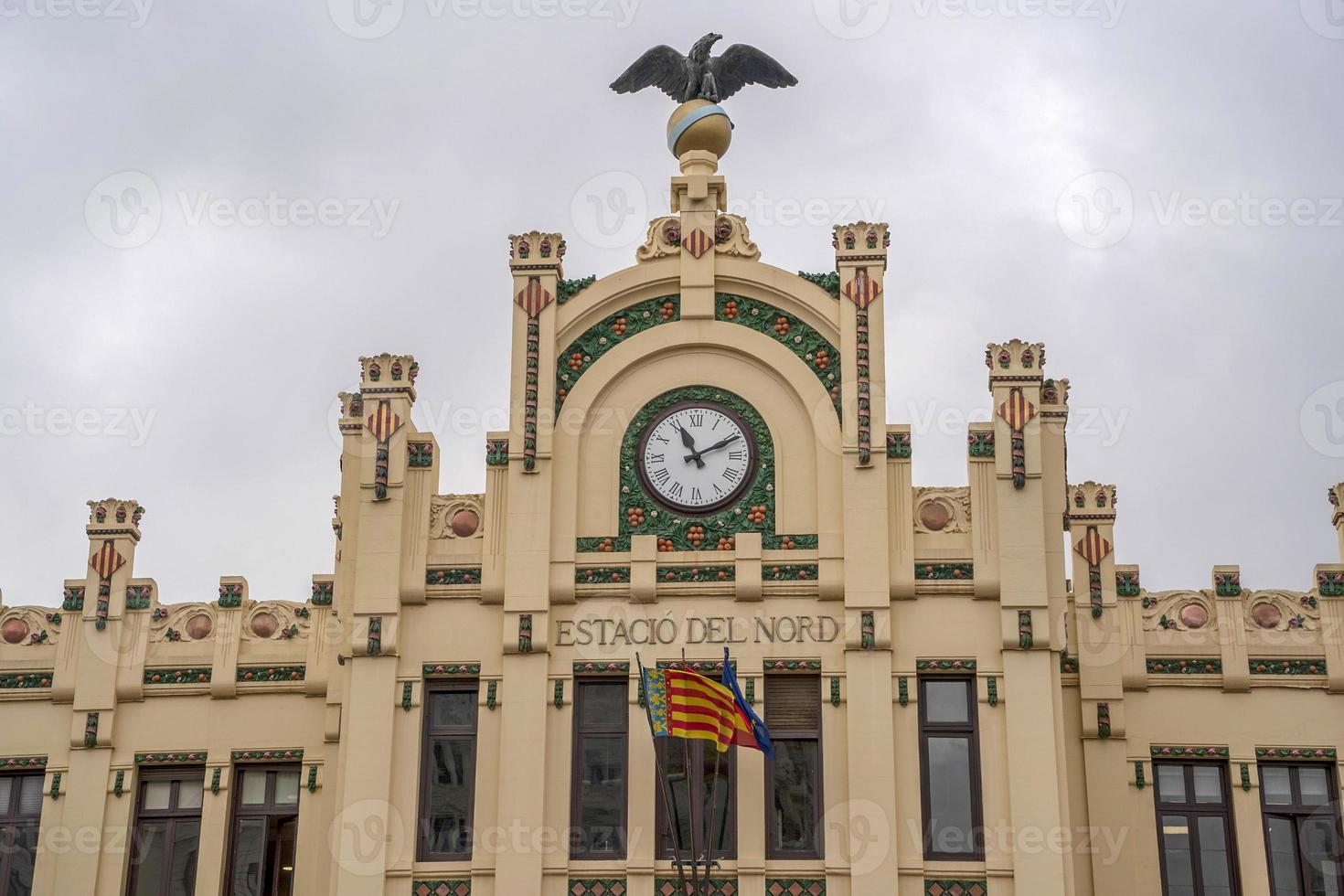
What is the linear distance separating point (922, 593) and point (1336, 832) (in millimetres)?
7821

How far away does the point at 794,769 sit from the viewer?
31.2 metres

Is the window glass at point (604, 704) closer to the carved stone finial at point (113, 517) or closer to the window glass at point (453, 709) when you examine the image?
the window glass at point (453, 709)

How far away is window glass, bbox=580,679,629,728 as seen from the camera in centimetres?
3175

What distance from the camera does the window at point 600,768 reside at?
102 ft

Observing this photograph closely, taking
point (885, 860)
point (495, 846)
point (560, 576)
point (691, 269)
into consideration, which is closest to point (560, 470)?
point (560, 576)

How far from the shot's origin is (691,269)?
3403 cm

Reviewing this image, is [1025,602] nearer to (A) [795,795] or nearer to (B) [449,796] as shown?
(A) [795,795]

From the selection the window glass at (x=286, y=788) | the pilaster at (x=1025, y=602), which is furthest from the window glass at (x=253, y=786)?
the pilaster at (x=1025, y=602)

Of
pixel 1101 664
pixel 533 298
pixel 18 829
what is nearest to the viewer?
pixel 1101 664

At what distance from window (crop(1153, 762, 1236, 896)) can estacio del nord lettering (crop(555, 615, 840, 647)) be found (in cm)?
628

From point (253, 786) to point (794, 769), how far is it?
9577mm

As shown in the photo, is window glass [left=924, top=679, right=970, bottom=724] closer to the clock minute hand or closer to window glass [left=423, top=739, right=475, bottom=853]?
the clock minute hand

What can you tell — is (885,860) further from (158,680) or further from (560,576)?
(158,680)

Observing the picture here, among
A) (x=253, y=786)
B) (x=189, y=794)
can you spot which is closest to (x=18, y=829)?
(x=189, y=794)
